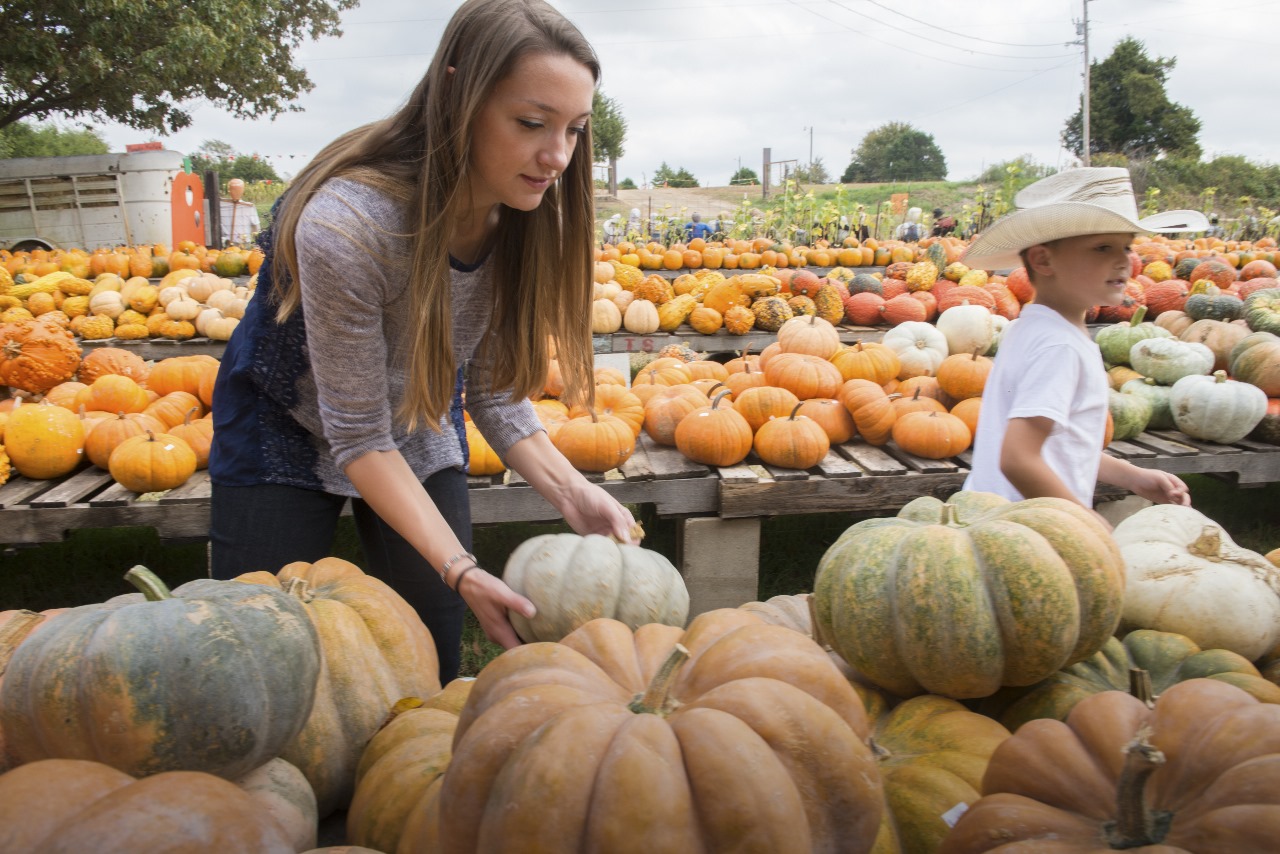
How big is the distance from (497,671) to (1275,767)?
81 centimetres

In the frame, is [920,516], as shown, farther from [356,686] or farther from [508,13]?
[508,13]

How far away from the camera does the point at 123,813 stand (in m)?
0.78

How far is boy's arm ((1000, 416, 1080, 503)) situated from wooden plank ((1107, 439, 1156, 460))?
2098mm

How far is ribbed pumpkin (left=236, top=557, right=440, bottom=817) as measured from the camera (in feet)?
4.03

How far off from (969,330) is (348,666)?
16.4ft

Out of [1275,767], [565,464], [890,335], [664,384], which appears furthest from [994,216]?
[1275,767]

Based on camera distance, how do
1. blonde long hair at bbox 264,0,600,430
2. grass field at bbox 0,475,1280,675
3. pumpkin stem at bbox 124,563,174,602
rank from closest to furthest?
1. pumpkin stem at bbox 124,563,174,602
2. blonde long hair at bbox 264,0,600,430
3. grass field at bbox 0,475,1280,675

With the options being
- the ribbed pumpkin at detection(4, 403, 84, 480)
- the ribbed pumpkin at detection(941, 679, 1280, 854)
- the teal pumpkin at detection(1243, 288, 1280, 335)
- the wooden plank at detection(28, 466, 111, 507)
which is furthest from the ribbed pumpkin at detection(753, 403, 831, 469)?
the teal pumpkin at detection(1243, 288, 1280, 335)

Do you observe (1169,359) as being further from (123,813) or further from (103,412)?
(103,412)

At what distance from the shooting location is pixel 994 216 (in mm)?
11203

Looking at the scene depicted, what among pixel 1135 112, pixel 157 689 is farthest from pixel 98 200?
pixel 1135 112

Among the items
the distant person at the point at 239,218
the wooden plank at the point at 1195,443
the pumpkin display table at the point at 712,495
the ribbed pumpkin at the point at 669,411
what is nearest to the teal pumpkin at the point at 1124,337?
the wooden plank at the point at 1195,443

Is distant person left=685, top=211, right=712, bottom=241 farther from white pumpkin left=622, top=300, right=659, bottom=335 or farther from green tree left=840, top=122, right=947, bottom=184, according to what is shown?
green tree left=840, top=122, right=947, bottom=184

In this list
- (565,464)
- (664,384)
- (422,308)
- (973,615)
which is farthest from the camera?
(664,384)
